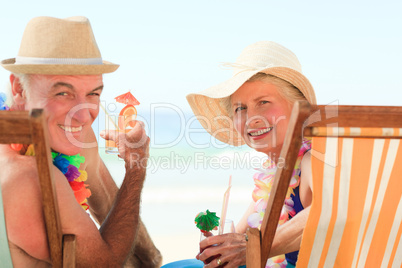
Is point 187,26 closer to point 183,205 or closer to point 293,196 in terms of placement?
point 183,205

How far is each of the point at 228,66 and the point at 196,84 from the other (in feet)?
56.0

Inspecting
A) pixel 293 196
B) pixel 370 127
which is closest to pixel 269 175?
pixel 293 196

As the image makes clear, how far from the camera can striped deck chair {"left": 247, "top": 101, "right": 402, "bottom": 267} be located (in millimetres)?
1693

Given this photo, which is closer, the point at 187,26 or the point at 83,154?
the point at 83,154

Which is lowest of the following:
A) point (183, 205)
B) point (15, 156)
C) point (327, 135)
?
point (183, 205)

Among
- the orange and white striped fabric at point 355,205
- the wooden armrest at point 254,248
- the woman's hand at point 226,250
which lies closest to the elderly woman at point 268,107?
the woman's hand at point 226,250

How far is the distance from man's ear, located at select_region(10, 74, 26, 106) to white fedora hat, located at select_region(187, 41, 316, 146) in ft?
3.82

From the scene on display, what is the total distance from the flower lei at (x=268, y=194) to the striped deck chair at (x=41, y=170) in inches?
55.2

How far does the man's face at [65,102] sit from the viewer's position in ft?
8.08

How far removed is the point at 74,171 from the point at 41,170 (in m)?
1.19

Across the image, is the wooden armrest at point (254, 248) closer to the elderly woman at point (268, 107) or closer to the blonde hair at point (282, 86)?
the elderly woman at point (268, 107)

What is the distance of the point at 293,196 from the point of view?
279 cm

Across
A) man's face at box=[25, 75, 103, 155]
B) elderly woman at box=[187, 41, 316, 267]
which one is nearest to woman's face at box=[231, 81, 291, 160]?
elderly woman at box=[187, 41, 316, 267]

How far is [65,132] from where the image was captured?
256 cm
